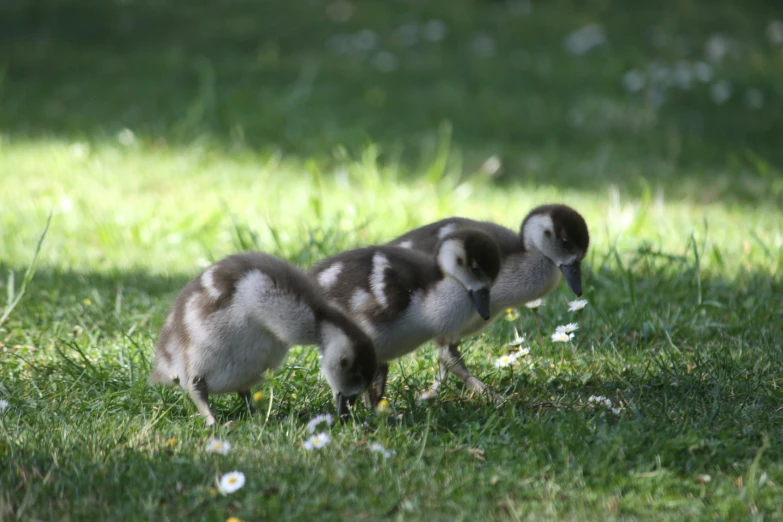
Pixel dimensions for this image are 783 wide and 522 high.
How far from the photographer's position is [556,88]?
39.5 feet

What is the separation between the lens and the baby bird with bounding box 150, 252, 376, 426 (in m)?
3.95

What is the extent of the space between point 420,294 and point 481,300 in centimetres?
27

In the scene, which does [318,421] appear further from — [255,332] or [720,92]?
[720,92]

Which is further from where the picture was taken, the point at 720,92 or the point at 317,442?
the point at 720,92

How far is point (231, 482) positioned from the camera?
3.38 m

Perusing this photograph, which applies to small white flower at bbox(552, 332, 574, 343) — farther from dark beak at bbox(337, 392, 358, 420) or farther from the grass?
dark beak at bbox(337, 392, 358, 420)

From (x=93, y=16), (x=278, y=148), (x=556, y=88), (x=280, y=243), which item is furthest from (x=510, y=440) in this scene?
(x=93, y=16)

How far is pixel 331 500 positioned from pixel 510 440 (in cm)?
86

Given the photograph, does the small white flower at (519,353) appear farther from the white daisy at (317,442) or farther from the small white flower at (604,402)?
the white daisy at (317,442)

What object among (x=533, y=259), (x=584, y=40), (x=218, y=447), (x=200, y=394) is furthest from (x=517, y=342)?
(x=584, y=40)

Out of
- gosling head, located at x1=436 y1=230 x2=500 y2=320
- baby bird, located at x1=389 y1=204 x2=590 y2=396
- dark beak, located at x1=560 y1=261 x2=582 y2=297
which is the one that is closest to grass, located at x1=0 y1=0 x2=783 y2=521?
baby bird, located at x1=389 y1=204 x2=590 y2=396

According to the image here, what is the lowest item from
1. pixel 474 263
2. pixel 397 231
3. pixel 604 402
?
pixel 397 231

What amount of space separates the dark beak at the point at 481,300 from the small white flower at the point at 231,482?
1.28 metres

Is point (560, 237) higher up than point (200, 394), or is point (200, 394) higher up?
point (560, 237)
